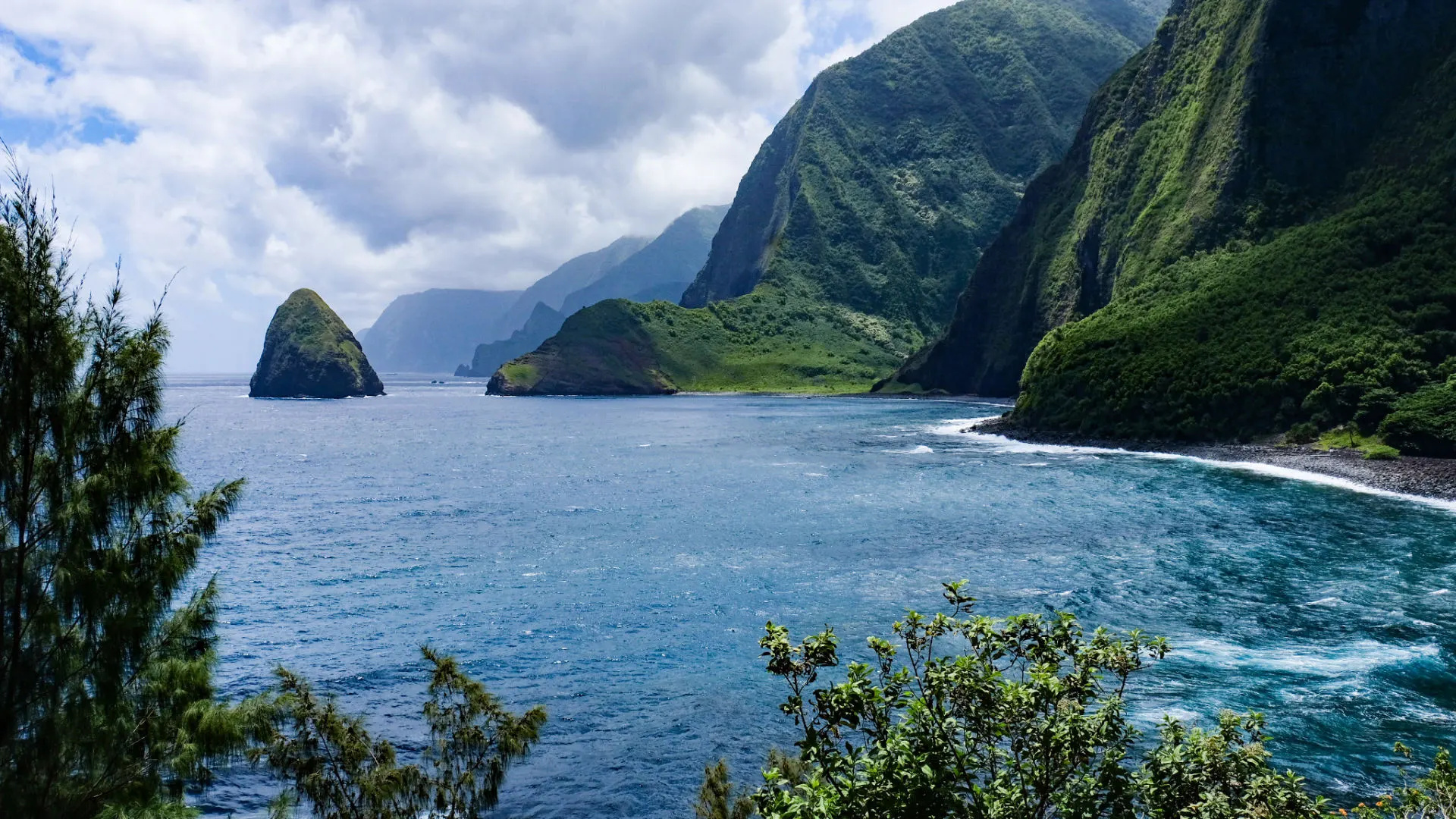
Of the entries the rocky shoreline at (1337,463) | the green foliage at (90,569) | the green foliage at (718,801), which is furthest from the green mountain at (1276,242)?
the green foliage at (90,569)

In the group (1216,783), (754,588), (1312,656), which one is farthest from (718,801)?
(1312,656)

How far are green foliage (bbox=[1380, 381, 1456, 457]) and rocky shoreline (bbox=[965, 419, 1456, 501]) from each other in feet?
5.26

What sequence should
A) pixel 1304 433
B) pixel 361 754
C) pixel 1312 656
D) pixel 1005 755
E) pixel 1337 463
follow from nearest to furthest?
1. pixel 1005 755
2. pixel 361 754
3. pixel 1312 656
4. pixel 1337 463
5. pixel 1304 433

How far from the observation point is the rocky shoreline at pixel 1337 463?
68062mm

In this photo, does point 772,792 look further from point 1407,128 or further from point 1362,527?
point 1407,128

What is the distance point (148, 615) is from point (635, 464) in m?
88.8

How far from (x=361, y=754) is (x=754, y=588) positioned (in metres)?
31.0

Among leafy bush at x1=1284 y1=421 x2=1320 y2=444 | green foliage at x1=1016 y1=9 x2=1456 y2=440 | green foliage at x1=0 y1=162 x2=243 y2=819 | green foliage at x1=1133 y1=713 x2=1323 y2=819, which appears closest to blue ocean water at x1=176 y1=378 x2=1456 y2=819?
leafy bush at x1=1284 y1=421 x2=1320 y2=444

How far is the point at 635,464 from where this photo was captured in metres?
102

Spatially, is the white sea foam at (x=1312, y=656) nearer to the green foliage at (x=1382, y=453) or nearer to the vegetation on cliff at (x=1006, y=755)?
the vegetation on cliff at (x=1006, y=755)

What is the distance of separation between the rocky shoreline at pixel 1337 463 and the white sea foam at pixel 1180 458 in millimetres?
590

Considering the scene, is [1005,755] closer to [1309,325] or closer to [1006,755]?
[1006,755]

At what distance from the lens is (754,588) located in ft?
155

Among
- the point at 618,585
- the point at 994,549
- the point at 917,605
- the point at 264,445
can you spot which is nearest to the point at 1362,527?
the point at 994,549
